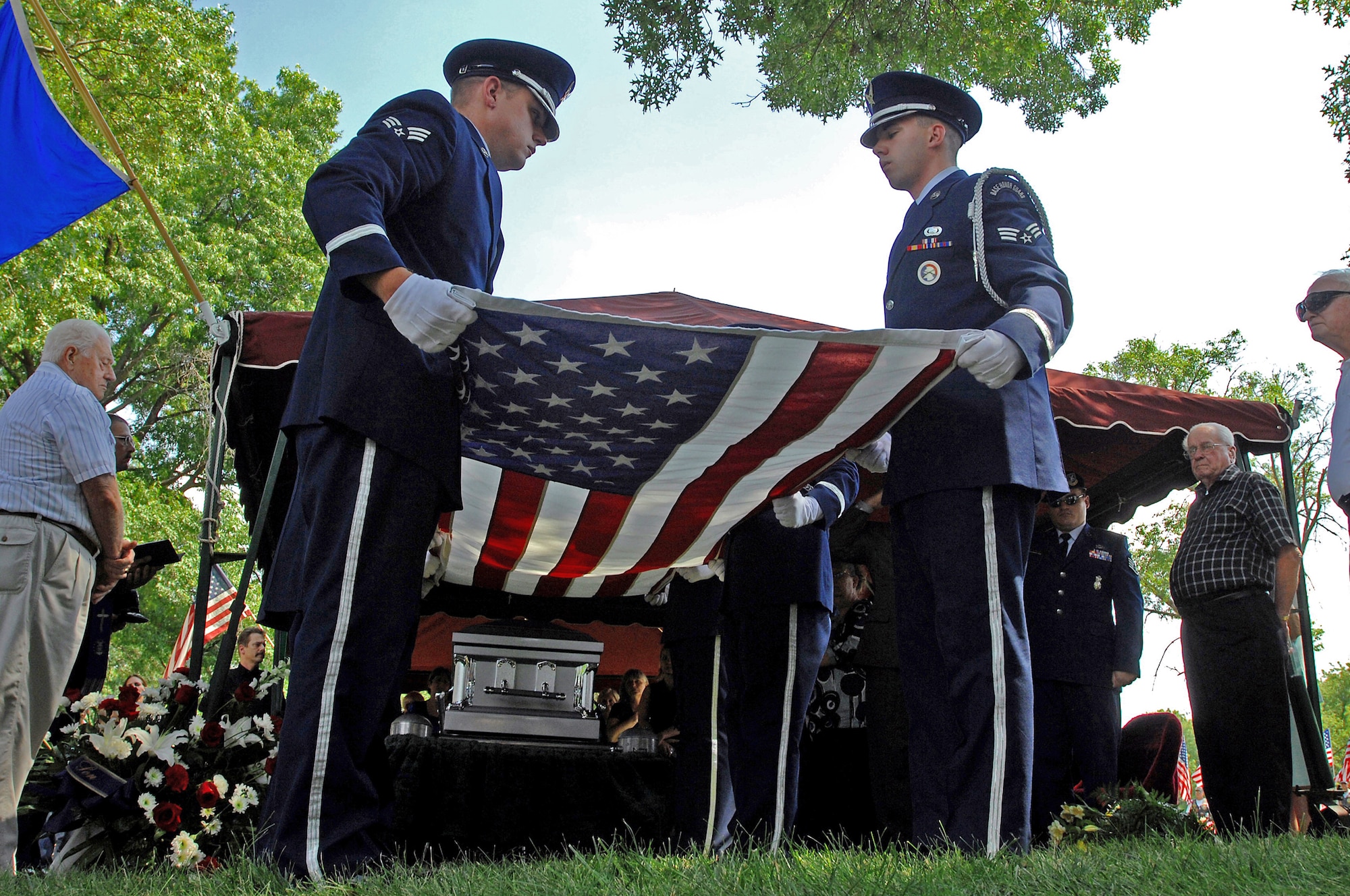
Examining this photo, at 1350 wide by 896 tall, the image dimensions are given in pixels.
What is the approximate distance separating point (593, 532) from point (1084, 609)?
7.86ft

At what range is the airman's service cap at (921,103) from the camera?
9.34ft

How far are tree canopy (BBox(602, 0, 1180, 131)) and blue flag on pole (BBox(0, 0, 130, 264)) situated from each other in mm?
4288

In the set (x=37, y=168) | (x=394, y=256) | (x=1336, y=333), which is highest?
(x=37, y=168)

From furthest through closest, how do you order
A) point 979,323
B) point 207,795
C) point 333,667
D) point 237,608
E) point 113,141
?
point 113,141, point 237,608, point 207,795, point 979,323, point 333,667

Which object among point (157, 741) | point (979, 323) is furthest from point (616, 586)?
point (979, 323)

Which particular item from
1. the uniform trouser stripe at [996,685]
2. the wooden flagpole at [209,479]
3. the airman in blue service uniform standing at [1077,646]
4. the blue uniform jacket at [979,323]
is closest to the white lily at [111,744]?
the wooden flagpole at [209,479]

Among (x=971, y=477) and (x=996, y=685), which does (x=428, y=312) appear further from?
(x=996, y=685)

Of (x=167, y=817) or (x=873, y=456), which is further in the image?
(x=873, y=456)

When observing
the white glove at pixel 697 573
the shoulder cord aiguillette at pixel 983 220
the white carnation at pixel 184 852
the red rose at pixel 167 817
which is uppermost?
the shoulder cord aiguillette at pixel 983 220

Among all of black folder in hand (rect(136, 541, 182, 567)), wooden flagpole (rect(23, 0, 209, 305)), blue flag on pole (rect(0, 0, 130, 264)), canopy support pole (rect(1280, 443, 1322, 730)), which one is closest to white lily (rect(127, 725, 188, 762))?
black folder in hand (rect(136, 541, 182, 567))

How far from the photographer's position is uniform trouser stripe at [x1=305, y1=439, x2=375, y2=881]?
1879mm

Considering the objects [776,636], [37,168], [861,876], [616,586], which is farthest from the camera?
[616,586]

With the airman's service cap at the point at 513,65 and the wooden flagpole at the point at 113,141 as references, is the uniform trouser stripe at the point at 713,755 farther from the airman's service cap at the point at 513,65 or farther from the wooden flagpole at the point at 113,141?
the wooden flagpole at the point at 113,141

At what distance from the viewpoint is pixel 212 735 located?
3.20m
